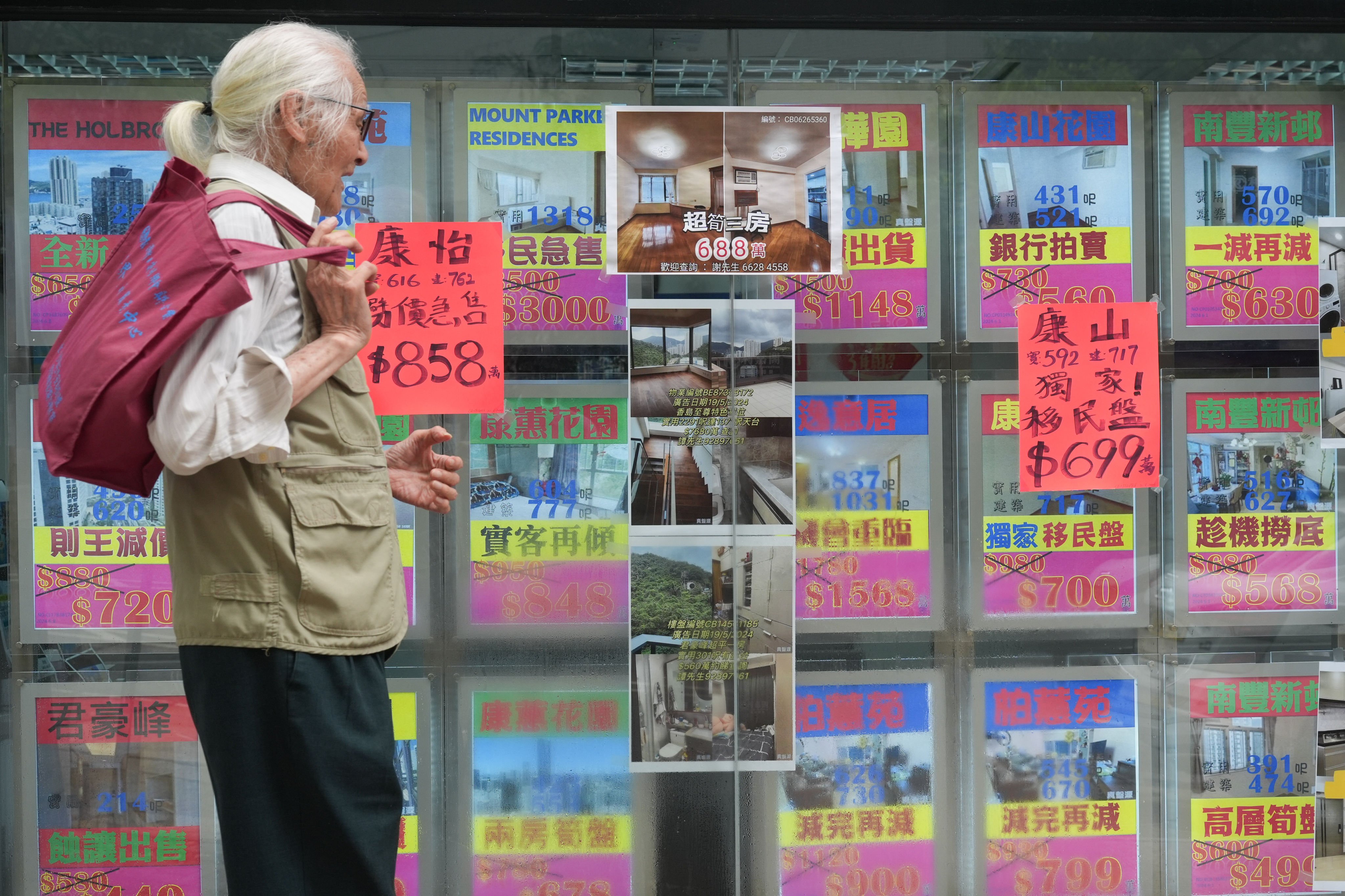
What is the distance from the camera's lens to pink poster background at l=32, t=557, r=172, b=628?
10.5 ft

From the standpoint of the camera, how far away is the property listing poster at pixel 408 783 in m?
3.28

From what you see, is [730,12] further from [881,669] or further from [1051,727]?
[1051,727]

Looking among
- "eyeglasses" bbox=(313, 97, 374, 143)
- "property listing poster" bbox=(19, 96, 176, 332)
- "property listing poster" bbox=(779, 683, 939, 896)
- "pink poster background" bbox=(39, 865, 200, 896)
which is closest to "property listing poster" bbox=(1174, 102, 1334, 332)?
"property listing poster" bbox=(779, 683, 939, 896)

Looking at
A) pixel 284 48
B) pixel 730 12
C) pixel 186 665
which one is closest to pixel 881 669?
pixel 730 12

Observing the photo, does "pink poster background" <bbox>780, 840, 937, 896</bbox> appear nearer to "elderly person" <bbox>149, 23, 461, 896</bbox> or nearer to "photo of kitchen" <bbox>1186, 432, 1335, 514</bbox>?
"photo of kitchen" <bbox>1186, 432, 1335, 514</bbox>

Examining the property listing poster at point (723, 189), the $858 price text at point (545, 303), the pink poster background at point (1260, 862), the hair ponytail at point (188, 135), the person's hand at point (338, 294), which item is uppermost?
the property listing poster at point (723, 189)

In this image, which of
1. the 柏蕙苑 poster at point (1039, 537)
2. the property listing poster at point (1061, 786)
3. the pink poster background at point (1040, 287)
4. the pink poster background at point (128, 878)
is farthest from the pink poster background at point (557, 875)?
the pink poster background at point (1040, 287)

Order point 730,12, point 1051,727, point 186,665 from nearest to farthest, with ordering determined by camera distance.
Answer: point 186,665, point 730,12, point 1051,727

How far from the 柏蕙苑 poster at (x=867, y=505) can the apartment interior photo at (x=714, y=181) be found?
0.45 meters

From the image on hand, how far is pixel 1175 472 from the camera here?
11.0ft

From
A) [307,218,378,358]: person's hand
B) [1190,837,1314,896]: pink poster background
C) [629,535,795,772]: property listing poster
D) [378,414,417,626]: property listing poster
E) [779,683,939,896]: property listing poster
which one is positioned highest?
[307,218,378,358]: person's hand

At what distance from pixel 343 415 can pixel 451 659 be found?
1.65 metres

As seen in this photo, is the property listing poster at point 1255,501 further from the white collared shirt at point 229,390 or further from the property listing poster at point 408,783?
the white collared shirt at point 229,390

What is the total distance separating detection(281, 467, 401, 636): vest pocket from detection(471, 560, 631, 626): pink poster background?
1.44 m
